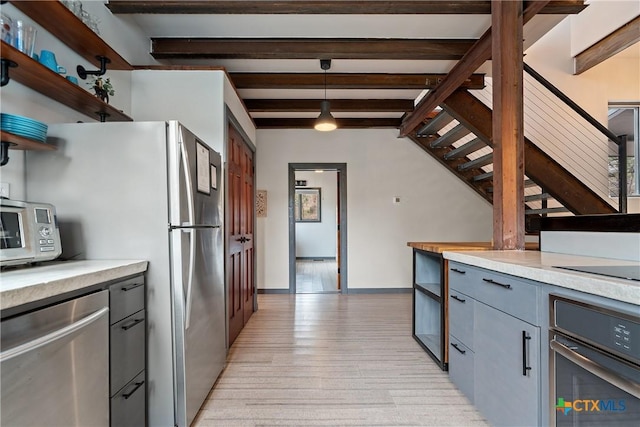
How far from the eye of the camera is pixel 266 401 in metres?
2.05

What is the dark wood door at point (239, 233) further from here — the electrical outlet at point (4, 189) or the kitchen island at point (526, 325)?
the kitchen island at point (526, 325)

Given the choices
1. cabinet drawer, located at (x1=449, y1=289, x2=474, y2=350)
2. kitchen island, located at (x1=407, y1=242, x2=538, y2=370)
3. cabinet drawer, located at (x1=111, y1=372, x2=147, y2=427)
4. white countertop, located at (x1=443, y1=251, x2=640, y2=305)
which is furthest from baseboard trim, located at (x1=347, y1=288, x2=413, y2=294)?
cabinet drawer, located at (x1=111, y1=372, x2=147, y2=427)

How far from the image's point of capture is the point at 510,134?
7.54 ft

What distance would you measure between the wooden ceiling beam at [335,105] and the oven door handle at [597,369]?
369cm

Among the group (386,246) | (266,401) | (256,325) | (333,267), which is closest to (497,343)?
(266,401)

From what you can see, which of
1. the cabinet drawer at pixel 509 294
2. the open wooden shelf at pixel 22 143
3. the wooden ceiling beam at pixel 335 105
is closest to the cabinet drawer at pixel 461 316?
the cabinet drawer at pixel 509 294

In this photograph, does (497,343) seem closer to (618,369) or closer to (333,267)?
(618,369)

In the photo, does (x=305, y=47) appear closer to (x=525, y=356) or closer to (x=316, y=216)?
(x=525, y=356)

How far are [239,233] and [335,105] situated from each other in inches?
84.6

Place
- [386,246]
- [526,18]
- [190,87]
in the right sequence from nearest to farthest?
1. [526,18]
2. [190,87]
3. [386,246]

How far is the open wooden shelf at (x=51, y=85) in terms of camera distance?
4.46 ft

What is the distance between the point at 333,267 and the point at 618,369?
724cm

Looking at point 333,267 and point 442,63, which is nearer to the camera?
point 442,63

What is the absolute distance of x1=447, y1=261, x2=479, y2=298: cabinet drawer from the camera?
6.12 feet
